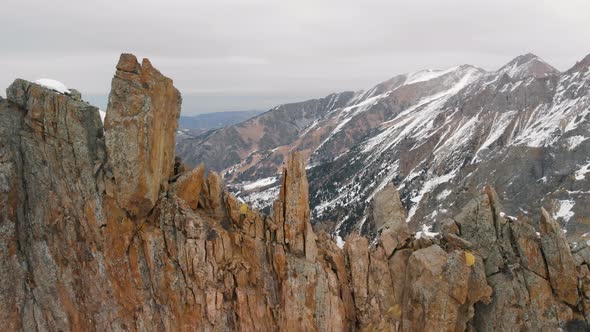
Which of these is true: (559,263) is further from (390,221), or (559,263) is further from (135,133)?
(135,133)

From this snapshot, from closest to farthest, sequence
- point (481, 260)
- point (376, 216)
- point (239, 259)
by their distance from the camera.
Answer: point (239, 259), point (481, 260), point (376, 216)

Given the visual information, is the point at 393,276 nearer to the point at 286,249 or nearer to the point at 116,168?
the point at 286,249

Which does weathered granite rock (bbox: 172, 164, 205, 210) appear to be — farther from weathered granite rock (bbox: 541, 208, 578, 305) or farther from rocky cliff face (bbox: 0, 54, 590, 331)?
weathered granite rock (bbox: 541, 208, 578, 305)

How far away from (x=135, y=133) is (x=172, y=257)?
9606mm

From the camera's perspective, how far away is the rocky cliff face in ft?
101

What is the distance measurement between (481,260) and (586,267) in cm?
841

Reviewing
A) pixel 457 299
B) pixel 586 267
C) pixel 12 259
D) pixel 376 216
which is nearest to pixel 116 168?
pixel 12 259

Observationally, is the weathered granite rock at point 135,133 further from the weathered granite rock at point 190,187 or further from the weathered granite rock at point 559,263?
the weathered granite rock at point 559,263

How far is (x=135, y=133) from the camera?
3008cm

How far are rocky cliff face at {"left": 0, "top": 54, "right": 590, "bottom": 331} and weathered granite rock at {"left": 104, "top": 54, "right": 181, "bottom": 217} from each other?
82mm

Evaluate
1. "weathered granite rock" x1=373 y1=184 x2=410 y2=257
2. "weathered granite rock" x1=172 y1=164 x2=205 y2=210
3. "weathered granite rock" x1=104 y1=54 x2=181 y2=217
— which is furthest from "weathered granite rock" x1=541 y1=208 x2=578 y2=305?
"weathered granite rock" x1=104 y1=54 x2=181 y2=217

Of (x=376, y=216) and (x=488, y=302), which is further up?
(x=376, y=216)

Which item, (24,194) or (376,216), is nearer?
(24,194)

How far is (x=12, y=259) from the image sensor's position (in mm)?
31000
